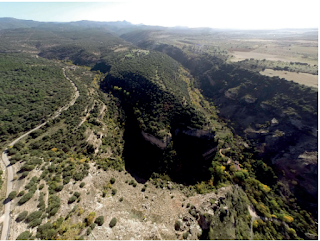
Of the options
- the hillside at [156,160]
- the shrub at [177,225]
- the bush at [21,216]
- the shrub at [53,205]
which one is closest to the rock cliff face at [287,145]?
the hillside at [156,160]

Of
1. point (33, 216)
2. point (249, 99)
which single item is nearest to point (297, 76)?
point (249, 99)

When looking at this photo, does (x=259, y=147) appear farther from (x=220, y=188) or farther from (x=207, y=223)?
(x=207, y=223)

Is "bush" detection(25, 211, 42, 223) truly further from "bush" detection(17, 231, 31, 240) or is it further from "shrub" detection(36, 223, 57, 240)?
"bush" detection(17, 231, 31, 240)

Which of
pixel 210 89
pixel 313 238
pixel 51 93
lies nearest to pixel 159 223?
pixel 313 238

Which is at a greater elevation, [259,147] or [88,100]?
[88,100]

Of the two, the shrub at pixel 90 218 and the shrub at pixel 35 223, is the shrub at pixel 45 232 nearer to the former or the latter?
the shrub at pixel 35 223

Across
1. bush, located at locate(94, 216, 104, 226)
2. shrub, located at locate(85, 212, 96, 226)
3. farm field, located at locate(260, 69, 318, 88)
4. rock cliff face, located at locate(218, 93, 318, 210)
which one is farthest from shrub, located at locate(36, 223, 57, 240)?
farm field, located at locate(260, 69, 318, 88)
